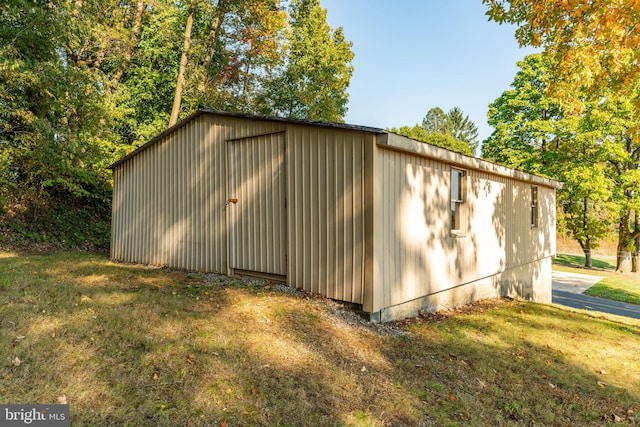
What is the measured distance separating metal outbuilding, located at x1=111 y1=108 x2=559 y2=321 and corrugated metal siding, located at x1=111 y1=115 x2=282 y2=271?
0.03 meters

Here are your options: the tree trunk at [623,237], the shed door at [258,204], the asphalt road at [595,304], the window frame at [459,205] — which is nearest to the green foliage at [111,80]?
the shed door at [258,204]

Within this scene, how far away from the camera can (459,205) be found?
305 inches

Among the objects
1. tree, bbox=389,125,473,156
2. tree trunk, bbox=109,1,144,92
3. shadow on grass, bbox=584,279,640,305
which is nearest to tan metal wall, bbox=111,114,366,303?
tree trunk, bbox=109,1,144,92

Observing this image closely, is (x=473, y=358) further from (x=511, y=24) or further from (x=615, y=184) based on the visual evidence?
(x=615, y=184)

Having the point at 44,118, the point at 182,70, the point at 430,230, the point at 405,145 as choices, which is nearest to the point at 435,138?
the point at 182,70

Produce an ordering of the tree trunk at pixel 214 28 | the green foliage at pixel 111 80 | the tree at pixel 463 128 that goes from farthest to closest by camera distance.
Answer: the tree at pixel 463 128
the tree trunk at pixel 214 28
the green foliage at pixel 111 80

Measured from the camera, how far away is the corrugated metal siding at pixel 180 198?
714 cm

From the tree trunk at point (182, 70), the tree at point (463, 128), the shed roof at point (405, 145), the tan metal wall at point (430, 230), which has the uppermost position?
the tree at point (463, 128)

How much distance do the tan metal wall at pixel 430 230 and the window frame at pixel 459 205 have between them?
0.42 feet

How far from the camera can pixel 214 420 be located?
2.55 m

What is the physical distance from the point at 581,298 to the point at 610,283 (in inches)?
144

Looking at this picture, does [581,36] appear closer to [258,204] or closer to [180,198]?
[258,204]

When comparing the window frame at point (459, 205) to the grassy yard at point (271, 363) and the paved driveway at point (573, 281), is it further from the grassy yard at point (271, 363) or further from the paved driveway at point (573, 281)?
the paved driveway at point (573, 281)

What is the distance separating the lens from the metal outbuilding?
526cm
